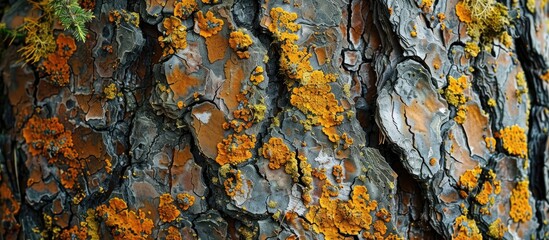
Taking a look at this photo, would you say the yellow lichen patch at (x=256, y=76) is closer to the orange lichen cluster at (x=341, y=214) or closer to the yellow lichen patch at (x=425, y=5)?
the orange lichen cluster at (x=341, y=214)

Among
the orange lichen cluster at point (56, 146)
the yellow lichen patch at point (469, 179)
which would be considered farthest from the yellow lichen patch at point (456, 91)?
the orange lichen cluster at point (56, 146)

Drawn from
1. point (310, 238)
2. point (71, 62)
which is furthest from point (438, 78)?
point (71, 62)

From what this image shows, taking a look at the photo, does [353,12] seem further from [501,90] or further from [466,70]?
[501,90]

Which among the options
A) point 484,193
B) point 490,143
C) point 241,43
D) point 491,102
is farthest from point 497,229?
point 241,43

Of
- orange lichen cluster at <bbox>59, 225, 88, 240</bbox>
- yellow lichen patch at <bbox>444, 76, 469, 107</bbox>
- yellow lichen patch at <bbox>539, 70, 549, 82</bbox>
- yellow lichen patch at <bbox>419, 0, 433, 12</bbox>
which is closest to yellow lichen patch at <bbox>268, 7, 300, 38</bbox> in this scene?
yellow lichen patch at <bbox>419, 0, 433, 12</bbox>

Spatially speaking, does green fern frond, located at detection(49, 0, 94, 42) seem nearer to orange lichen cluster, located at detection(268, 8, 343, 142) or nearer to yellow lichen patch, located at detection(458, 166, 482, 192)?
orange lichen cluster, located at detection(268, 8, 343, 142)

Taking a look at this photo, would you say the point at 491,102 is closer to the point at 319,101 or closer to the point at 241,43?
the point at 319,101
